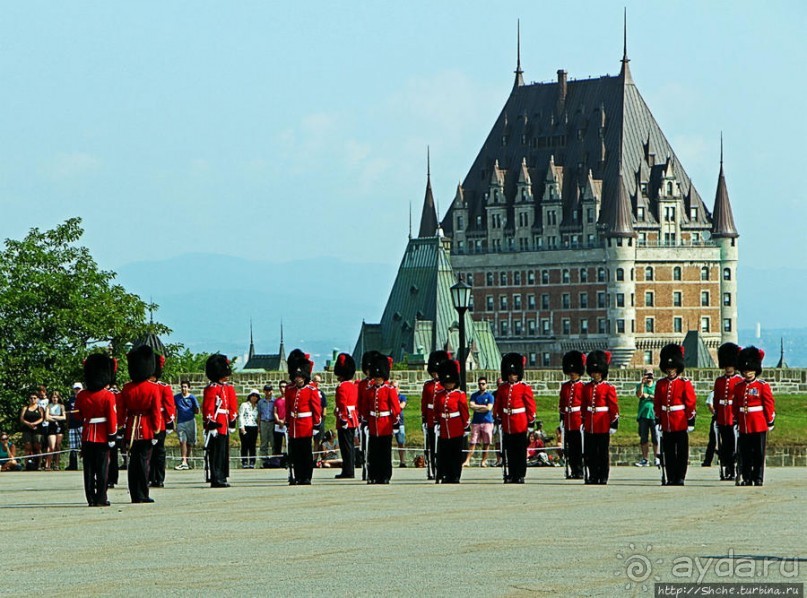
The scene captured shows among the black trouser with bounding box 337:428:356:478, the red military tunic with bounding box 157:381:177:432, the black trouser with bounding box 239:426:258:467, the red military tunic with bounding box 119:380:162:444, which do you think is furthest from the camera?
the black trouser with bounding box 239:426:258:467

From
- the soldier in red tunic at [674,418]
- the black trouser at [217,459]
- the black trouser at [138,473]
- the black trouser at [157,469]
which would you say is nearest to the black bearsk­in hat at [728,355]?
the soldier in red tunic at [674,418]

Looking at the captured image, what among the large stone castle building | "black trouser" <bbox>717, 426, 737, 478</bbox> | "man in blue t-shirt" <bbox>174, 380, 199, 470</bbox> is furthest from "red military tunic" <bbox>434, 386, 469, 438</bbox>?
the large stone castle building

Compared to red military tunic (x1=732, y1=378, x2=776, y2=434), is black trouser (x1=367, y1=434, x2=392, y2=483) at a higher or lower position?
lower

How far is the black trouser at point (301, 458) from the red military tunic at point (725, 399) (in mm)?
5682

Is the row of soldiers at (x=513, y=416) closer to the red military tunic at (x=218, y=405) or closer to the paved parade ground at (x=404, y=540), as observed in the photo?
the red military tunic at (x=218, y=405)

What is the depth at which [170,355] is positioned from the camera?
56.6 metres

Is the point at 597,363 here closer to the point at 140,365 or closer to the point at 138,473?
the point at 140,365

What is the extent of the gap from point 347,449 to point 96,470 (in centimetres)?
702

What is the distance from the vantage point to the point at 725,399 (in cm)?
2792

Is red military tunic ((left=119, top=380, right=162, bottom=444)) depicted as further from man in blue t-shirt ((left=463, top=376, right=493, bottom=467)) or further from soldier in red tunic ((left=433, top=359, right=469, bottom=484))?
man in blue t-shirt ((left=463, top=376, right=493, bottom=467))

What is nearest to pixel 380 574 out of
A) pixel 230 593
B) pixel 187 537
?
pixel 230 593

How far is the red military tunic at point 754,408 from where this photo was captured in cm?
2697

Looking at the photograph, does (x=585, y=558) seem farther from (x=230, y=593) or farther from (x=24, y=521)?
(x=24, y=521)

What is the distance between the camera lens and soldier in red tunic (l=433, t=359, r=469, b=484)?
28.0 metres
